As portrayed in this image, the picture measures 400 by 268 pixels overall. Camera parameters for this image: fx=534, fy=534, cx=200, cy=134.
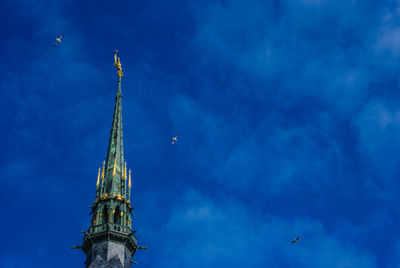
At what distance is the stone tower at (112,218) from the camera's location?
2400 inches

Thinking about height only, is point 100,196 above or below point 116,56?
below

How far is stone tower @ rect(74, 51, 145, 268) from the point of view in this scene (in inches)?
2400

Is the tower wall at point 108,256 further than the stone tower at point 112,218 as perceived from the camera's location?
No

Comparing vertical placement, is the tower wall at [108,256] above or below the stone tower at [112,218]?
below

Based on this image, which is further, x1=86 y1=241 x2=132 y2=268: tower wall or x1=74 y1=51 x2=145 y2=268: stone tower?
x1=74 y1=51 x2=145 y2=268: stone tower

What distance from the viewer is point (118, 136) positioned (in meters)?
76.8

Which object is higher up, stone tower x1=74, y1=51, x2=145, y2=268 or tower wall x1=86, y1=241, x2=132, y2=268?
stone tower x1=74, y1=51, x2=145, y2=268

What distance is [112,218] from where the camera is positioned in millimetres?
64625

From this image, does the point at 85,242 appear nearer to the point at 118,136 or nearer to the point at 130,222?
the point at 130,222

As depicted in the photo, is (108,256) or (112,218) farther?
(112,218)

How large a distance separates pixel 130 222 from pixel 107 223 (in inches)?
152

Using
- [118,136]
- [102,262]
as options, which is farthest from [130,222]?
[118,136]

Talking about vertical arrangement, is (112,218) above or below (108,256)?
above

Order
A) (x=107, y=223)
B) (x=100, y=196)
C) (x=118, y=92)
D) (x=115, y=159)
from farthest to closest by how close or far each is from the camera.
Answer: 1. (x=118, y=92)
2. (x=115, y=159)
3. (x=100, y=196)
4. (x=107, y=223)
